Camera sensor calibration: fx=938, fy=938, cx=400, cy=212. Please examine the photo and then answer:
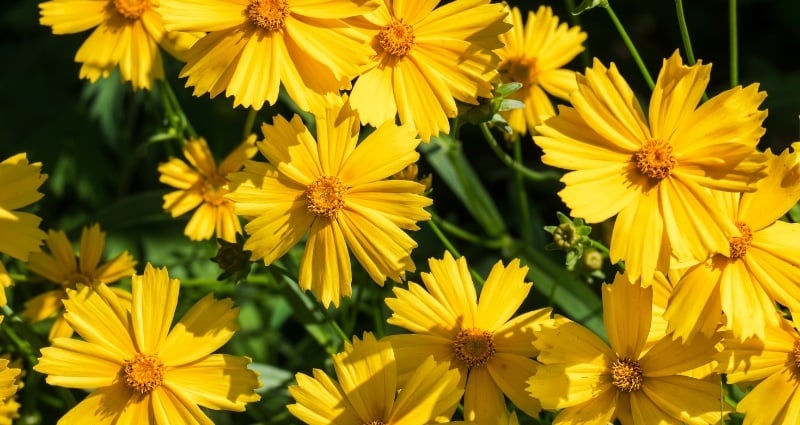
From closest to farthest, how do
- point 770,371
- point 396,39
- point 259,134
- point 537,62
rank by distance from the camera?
point 770,371
point 396,39
point 537,62
point 259,134

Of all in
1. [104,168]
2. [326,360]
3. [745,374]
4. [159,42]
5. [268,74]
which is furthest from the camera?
[104,168]

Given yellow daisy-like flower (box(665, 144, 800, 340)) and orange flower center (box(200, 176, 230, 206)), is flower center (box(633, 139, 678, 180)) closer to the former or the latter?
yellow daisy-like flower (box(665, 144, 800, 340))

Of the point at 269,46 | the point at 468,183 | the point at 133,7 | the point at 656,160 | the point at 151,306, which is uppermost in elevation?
the point at 133,7

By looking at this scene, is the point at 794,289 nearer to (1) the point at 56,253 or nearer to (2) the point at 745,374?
(2) the point at 745,374

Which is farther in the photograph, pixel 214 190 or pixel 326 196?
pixel 214 190

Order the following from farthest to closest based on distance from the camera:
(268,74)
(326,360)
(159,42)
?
(326,360)
(159,42)
(268,74)

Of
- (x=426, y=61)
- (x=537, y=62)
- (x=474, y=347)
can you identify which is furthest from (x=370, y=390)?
(x=537, y=62)

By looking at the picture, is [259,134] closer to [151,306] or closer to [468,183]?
[468,183]

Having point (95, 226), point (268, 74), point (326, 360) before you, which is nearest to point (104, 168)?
point (95, 226)
